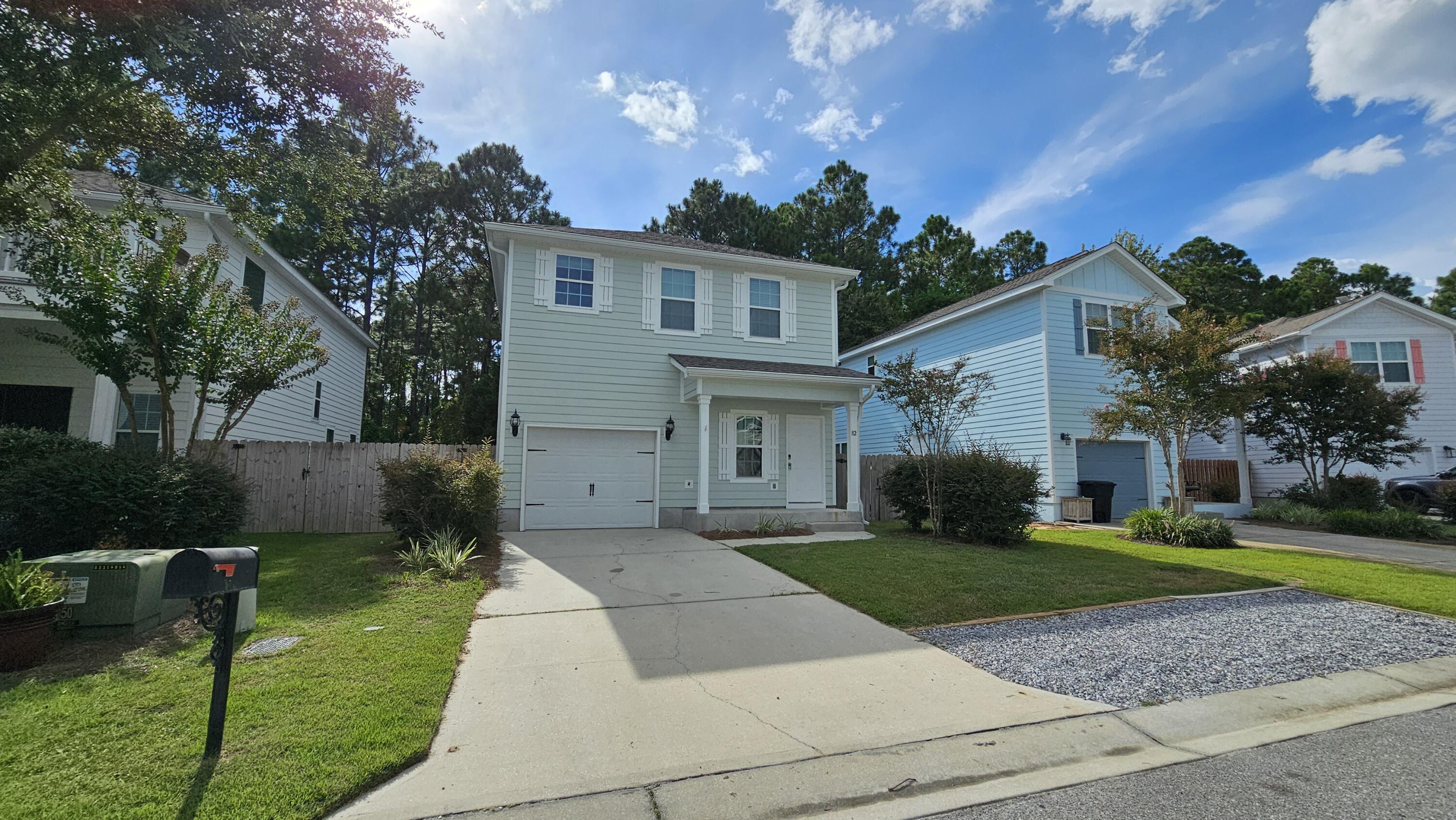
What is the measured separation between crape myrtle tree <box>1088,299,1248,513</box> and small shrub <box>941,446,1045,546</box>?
324 centimetres

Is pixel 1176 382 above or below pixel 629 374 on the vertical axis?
below

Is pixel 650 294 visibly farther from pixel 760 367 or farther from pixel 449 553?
pixel 449 553

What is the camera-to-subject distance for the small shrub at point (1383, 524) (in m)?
11.9

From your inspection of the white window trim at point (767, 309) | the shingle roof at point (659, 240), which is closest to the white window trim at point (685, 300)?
the shingle roof at point (659, 240)

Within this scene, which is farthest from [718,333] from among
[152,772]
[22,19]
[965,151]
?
[152,772]

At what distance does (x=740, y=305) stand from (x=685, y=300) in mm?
1238

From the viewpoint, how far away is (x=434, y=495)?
27.3ft

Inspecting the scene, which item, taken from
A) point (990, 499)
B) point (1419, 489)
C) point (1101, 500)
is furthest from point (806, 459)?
point (1419, 489)

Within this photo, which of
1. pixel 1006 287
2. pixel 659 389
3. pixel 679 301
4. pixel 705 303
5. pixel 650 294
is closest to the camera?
pixel 659 389

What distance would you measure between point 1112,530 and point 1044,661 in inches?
379

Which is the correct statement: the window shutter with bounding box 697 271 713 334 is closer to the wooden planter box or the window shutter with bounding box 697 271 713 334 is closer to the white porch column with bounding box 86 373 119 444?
the wooden planter box

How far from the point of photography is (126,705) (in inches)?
133

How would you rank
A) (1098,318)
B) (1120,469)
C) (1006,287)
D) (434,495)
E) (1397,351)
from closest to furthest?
(434,495) → (1098,318) → (1120,469) → (1006,287) → (1397,351)

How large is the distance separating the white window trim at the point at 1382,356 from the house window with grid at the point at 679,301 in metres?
20.9
